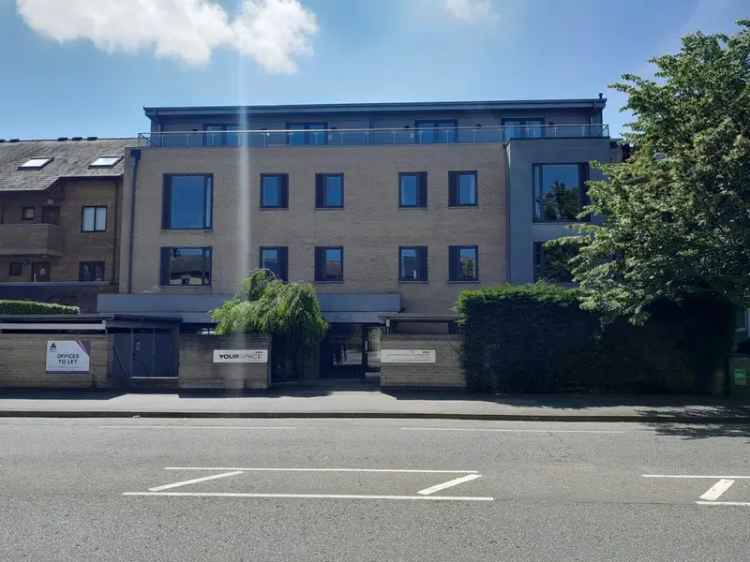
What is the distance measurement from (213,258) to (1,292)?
34.0ft

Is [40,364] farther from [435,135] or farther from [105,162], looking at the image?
[435,135]

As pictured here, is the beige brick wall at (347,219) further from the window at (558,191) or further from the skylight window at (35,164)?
the skylight window at (35,164)

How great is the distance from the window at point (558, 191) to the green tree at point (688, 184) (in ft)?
34.5

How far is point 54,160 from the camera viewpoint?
35.2m

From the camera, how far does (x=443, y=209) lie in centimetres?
2869

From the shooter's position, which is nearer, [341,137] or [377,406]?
[377,406]

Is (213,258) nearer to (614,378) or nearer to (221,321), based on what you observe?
(221,321)

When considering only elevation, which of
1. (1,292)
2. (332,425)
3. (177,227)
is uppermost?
(177,227)

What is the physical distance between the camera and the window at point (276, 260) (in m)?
28.6

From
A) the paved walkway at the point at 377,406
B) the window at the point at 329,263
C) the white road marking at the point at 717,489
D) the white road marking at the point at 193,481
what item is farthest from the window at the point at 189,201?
the white road marking at the point at 717,489

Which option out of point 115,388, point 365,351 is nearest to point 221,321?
point 115,388

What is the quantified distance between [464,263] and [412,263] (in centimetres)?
208

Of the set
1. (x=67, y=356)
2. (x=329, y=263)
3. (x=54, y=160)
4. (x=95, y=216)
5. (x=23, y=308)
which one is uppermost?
(x=54, y=160)

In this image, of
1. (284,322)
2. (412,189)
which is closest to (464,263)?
(412,189)
